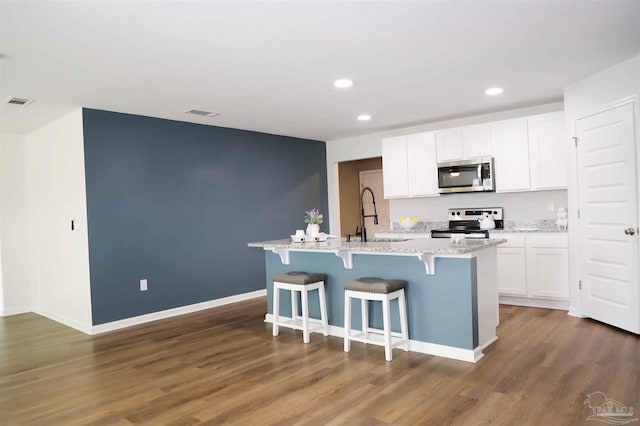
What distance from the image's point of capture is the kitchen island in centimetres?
344

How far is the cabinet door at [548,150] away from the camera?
16.5 ft

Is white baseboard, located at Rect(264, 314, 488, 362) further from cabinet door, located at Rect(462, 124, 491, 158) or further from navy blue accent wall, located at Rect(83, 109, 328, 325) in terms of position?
navy blue accent wall, located at Rect(83, 109, 328, 325)

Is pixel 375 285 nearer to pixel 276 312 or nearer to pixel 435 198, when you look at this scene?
pixel 276 312

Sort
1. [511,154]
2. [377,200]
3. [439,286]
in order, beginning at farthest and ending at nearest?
1. [377,200]
2. [511,154]
3. [439,286]

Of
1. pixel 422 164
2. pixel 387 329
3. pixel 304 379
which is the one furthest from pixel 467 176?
pixel 304 379

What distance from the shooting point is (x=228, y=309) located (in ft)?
18.5

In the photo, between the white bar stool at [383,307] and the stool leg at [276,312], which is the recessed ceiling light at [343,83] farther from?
the stool leg at [276,312]

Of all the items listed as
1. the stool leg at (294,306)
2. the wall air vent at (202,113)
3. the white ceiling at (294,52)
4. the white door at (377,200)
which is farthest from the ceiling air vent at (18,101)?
the white door at (377,200)

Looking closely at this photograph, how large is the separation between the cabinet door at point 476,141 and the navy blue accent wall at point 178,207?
2.69 metres

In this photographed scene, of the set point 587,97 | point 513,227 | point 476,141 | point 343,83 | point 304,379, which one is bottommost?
point 304,379

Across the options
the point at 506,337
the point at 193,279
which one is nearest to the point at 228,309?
the point at 193,279

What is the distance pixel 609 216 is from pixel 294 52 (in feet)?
10.5

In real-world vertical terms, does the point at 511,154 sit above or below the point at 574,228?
above

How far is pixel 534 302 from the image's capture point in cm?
517
